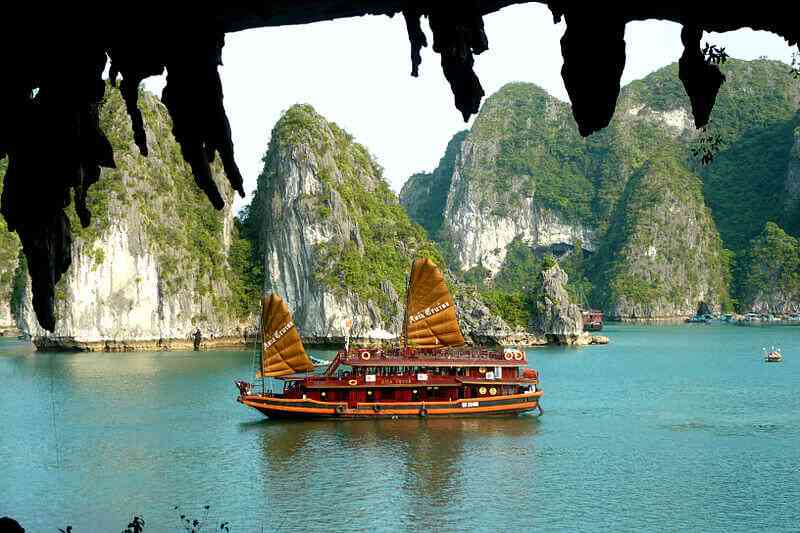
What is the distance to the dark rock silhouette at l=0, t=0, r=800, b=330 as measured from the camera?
400 centimetres

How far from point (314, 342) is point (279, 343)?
117 ft

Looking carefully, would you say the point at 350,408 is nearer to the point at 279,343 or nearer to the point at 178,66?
the point at 279,343

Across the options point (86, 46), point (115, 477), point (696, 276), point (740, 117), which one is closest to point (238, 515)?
point (115, 477)

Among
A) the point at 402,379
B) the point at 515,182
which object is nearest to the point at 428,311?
the point at 402,379

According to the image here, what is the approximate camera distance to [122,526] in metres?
20.6

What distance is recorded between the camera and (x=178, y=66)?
4684 mm

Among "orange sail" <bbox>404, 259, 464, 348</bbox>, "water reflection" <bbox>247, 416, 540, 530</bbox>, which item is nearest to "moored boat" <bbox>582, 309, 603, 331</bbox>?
"orange sail" <bbox>404, 259, 464, 348</bbox>

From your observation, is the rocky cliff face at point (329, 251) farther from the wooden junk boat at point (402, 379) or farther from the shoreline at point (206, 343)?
the wooden junk boat at point (402, 379)

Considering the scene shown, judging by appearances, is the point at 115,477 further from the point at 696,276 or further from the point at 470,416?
the point at 696,276

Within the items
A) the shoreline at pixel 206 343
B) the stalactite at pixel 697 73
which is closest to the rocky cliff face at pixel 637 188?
the shoreline at pixel 206 343

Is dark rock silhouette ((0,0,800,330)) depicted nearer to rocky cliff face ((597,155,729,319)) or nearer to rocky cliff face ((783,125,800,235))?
rocky cliff face ((597,155,729,319))

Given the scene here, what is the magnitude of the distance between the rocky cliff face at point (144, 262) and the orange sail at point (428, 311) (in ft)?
114

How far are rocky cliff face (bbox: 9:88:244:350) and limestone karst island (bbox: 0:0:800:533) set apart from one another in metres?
0.23

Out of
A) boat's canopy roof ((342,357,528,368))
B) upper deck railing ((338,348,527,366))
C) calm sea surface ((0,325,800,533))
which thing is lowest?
calm sea surface ((0,325,800,533))
